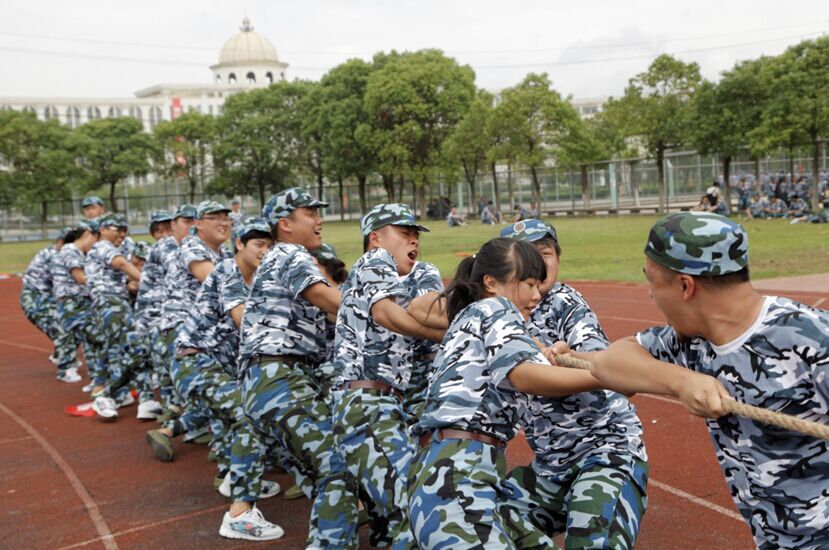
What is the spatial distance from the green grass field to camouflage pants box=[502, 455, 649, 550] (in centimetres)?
1280

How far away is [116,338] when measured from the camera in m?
9.49

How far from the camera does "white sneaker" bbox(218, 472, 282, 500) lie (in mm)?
6340

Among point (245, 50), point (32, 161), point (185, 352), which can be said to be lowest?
point (185, 352)

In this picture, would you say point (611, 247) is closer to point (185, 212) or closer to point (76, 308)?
point (76, 308)

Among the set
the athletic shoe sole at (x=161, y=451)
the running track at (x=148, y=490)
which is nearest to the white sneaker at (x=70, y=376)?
the running track at (x=148, y=490)

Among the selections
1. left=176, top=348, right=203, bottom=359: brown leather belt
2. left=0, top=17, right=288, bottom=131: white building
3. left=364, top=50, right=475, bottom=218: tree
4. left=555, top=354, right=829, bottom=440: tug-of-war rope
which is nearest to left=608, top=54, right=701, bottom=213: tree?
left=364, top=50, right=475, bottom=218: tree

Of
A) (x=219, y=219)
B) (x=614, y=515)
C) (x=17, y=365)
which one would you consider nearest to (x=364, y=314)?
(x=614, y=515)

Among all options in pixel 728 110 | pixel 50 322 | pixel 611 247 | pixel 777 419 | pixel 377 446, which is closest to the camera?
pixel 777 419

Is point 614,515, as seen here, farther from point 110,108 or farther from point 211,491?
point 110,108

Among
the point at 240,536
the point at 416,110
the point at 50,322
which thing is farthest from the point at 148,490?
the point at 416,110

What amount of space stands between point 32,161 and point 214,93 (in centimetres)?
8902

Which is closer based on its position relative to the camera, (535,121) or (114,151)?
(535,121)

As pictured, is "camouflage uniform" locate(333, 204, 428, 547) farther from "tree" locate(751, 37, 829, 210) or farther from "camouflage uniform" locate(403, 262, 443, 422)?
"tree" locate(751, 37, 829, 210)

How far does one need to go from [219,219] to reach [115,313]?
255 cm
